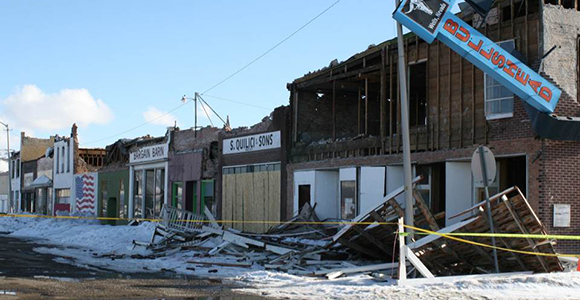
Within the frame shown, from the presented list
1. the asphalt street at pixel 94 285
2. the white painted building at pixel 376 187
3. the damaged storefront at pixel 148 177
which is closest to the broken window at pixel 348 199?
the white painted building at pixel 376 187

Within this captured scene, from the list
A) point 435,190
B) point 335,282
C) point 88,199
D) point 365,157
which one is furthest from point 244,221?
point 88,199

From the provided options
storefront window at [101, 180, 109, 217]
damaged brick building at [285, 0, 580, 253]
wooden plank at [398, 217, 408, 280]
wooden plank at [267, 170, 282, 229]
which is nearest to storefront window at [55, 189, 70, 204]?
storefront window at [101, 180, 109, 217]

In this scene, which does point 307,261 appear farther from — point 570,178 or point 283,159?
point 283,159

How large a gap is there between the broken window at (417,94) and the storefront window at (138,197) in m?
19.9

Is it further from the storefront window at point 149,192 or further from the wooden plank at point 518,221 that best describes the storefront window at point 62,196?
the wooden plank at point 518,221

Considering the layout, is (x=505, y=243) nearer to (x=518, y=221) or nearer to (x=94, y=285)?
(x=518, y=221)

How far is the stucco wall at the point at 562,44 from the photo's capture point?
18.0 m

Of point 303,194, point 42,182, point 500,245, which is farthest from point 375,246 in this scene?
point 42,182

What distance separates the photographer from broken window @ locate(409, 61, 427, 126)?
2430 cm

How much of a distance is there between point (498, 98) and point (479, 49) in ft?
6.22

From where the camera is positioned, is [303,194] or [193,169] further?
[193,169]

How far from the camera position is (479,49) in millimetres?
17906

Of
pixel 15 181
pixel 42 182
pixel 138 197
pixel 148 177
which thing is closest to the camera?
pixel 148 177

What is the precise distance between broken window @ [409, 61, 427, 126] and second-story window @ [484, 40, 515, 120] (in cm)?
405
